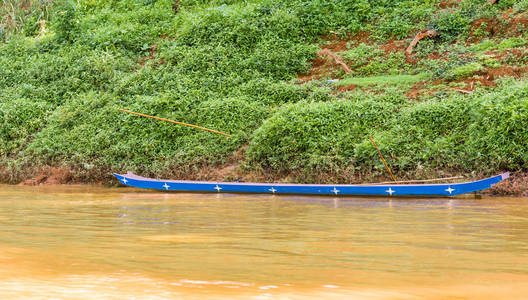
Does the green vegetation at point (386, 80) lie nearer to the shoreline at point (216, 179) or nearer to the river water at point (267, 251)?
the shoreline at point (216, 179)

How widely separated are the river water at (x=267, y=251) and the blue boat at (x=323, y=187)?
42cm

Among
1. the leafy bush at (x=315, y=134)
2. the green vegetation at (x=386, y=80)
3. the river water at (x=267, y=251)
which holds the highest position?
the green vegetation at (x=386, y=80)

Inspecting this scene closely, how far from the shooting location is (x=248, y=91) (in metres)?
14.8

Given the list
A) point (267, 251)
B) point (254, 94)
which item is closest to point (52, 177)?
point (254, 94)

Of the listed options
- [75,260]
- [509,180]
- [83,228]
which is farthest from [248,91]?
[75,260]

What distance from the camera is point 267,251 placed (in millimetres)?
4770

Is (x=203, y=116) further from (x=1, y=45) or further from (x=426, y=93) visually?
(x=1, y=45)

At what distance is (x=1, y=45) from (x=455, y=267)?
69.4ft

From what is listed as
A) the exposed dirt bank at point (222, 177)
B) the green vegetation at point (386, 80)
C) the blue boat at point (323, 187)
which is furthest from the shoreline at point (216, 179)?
the green vegetation at point (386, 80)

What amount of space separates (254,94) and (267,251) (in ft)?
33.6

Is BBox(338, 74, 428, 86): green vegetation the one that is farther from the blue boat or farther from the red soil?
the red soil

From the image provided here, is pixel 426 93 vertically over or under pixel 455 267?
over

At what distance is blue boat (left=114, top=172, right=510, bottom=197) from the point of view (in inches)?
360

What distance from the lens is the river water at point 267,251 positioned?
3.43 meters
